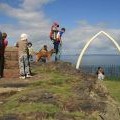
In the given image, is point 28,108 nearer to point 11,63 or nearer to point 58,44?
point 11,63

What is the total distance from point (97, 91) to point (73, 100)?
337cm

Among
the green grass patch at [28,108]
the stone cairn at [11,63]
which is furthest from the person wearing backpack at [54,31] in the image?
the green grass patch at [28,108]

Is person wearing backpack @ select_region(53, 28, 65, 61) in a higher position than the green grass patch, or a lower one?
higher

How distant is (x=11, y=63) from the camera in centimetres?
2081

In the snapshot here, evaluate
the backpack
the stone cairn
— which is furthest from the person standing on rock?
the backpack

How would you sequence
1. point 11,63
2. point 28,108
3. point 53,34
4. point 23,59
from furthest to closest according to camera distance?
1. point 53,34
2. point 11,63
3. point 23,59
4. point 28,108

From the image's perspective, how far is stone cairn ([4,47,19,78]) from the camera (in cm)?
1964

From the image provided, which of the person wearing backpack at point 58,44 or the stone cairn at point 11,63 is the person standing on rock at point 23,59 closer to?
the stone cairn at point 11,63

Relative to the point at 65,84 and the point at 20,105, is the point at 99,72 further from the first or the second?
the point at 20,105

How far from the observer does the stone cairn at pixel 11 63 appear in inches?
773

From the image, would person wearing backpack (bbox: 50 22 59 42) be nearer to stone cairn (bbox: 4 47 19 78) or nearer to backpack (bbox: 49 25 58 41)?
backpack (bbox: 49 25 58 41)

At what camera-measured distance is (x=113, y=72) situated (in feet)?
198

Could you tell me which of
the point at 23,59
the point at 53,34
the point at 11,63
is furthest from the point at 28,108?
the point at 53,34

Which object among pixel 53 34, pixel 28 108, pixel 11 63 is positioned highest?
pixel 53 34
